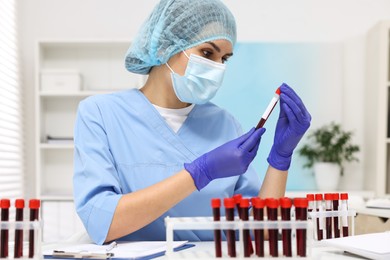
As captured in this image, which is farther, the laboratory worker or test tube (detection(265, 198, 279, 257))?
the laboratory worker

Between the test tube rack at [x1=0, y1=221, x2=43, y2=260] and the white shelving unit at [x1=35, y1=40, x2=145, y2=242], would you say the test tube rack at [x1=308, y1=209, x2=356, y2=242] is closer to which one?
the test tube rack at [x1=0, y1=221, x2=43, y2=260]

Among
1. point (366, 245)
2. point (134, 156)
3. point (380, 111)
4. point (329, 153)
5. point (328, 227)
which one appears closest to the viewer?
point (366, 245)

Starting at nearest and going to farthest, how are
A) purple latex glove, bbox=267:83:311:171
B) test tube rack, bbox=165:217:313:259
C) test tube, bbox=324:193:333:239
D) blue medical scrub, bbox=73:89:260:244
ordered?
test tube rack, bbox=165:217:313:259 → test tube, bbox=324:193:333:239 → blue medical scrub, bbox=73:89:260:244 → purple latex glove, bbox=267:83:311:171

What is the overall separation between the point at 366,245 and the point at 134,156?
2.07 ft

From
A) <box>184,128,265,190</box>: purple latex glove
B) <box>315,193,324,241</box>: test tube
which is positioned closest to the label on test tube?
<box>315,193,324,241</box>: test tube

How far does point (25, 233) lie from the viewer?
0.75 metres

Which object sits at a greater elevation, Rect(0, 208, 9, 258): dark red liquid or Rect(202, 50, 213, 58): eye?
Rect(202, 50, 213, 58): eye

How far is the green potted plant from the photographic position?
289cm

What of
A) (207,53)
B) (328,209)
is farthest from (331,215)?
(207,53)

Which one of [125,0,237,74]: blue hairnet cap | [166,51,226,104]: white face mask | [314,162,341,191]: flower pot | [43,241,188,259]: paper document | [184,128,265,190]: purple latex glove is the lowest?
[314,162,341,191]: flower pot

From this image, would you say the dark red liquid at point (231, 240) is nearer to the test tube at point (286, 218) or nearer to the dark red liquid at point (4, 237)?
the test tube at point (286, 218)

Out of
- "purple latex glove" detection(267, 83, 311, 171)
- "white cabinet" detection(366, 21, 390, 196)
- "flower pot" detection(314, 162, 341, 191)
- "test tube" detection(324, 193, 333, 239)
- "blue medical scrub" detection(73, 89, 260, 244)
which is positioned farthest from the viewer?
"flower pot" detection(314, 162, 341, 191)

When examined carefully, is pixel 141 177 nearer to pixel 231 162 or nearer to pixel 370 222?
pixel 231 162

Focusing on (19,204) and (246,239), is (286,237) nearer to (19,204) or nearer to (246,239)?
(246,239)
